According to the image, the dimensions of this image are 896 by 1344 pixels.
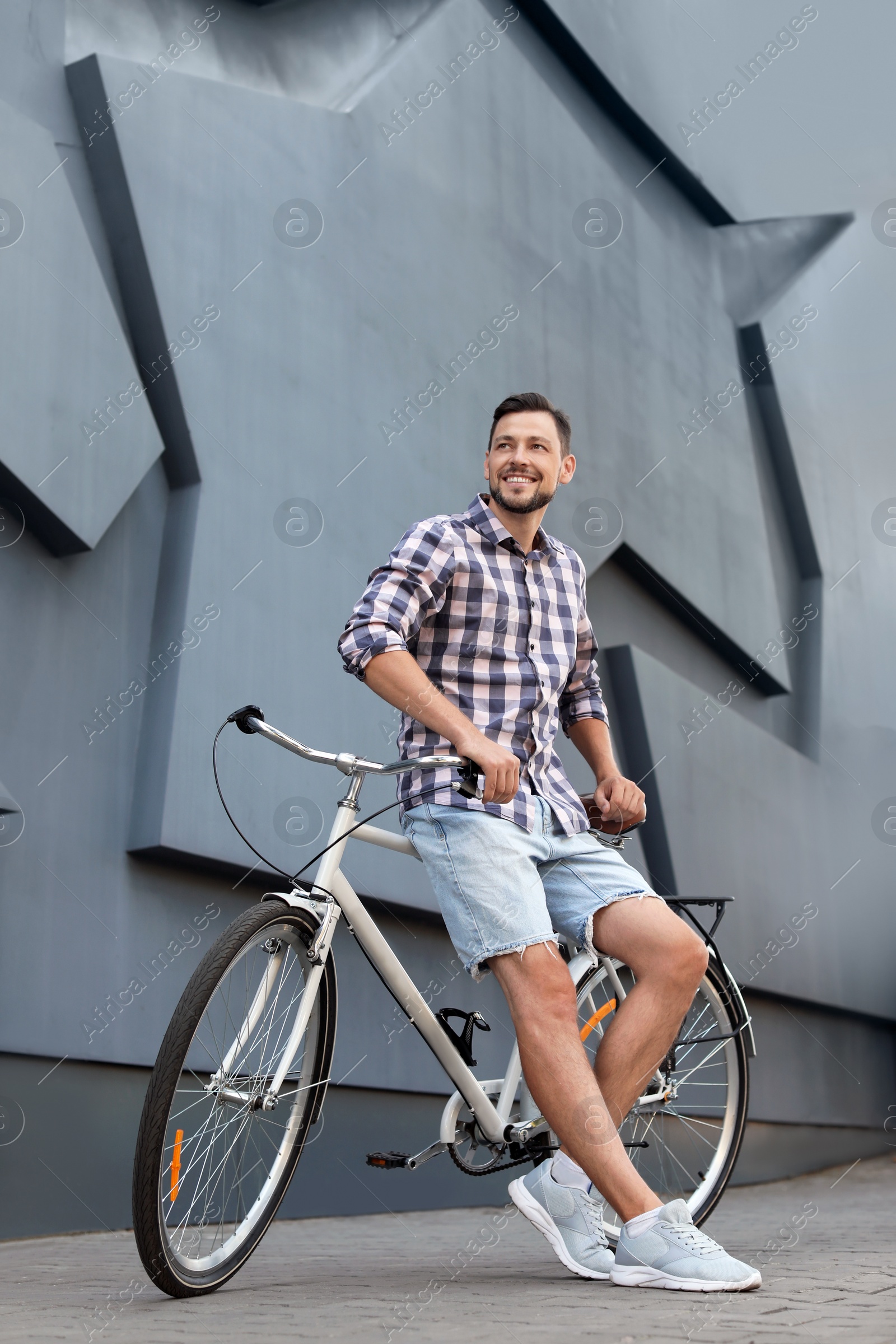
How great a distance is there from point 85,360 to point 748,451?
5.08 meters

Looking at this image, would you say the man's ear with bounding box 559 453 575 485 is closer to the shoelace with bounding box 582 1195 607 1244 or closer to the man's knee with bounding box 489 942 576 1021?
the man's knee with bounding box 489 942 576 1021

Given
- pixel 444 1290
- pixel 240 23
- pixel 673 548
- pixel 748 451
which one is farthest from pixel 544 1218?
pixel 748 451

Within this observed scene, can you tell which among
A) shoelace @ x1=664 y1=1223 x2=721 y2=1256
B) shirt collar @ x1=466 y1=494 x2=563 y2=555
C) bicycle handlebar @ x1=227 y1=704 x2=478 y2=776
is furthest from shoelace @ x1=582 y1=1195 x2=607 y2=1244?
shirt collar @ x1=466 y1=494 x2=563 y2=555

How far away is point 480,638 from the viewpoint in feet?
8.01

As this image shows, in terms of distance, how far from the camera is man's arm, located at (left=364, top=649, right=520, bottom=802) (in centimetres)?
215

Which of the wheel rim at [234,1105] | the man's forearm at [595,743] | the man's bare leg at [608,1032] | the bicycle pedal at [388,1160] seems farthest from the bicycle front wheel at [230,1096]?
the man's forearm at [595,743]

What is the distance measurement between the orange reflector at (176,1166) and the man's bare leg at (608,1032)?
65 cm

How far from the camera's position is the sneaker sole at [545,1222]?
2.16m

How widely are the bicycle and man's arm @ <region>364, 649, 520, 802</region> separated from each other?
0.04 metres

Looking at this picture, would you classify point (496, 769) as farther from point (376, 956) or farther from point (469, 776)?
point (376, 956)

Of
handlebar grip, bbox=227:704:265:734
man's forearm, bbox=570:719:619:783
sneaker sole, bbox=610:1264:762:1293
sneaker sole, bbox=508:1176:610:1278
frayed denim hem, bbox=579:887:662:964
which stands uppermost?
handlebar grip, bbox=227:704:265:734

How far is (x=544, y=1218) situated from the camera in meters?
2.19

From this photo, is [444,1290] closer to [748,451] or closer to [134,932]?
[134,932]

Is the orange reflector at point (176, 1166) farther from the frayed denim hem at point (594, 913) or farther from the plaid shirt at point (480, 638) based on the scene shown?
the frayed denim hem at point (594, 913)
